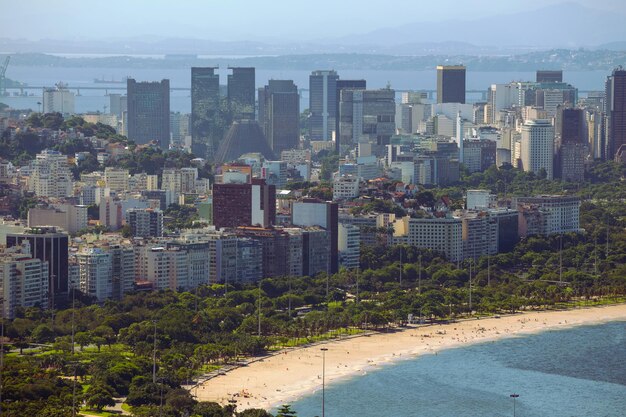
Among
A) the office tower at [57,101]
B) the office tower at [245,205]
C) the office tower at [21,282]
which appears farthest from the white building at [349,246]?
the office tower at [57,101]

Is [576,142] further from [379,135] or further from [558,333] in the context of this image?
[558,333]

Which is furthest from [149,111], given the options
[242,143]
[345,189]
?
[345,189]

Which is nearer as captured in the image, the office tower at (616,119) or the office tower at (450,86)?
the office tower at (616,119)

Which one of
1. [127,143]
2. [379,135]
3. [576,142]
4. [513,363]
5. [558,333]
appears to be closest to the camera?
[513,363]

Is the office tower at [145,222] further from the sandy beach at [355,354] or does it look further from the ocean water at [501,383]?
the ocean water at [501,383]

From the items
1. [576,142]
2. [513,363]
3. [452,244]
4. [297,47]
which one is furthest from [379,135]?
[297,47]

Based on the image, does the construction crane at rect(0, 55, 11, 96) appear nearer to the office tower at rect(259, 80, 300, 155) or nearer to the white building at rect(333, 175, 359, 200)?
the office tower at rect(259, 80, 300, 155)

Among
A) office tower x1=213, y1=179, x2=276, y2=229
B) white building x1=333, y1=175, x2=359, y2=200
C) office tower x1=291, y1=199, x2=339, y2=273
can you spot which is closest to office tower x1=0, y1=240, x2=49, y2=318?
office tower x1=291, y1=199, x2=339, y2=273
